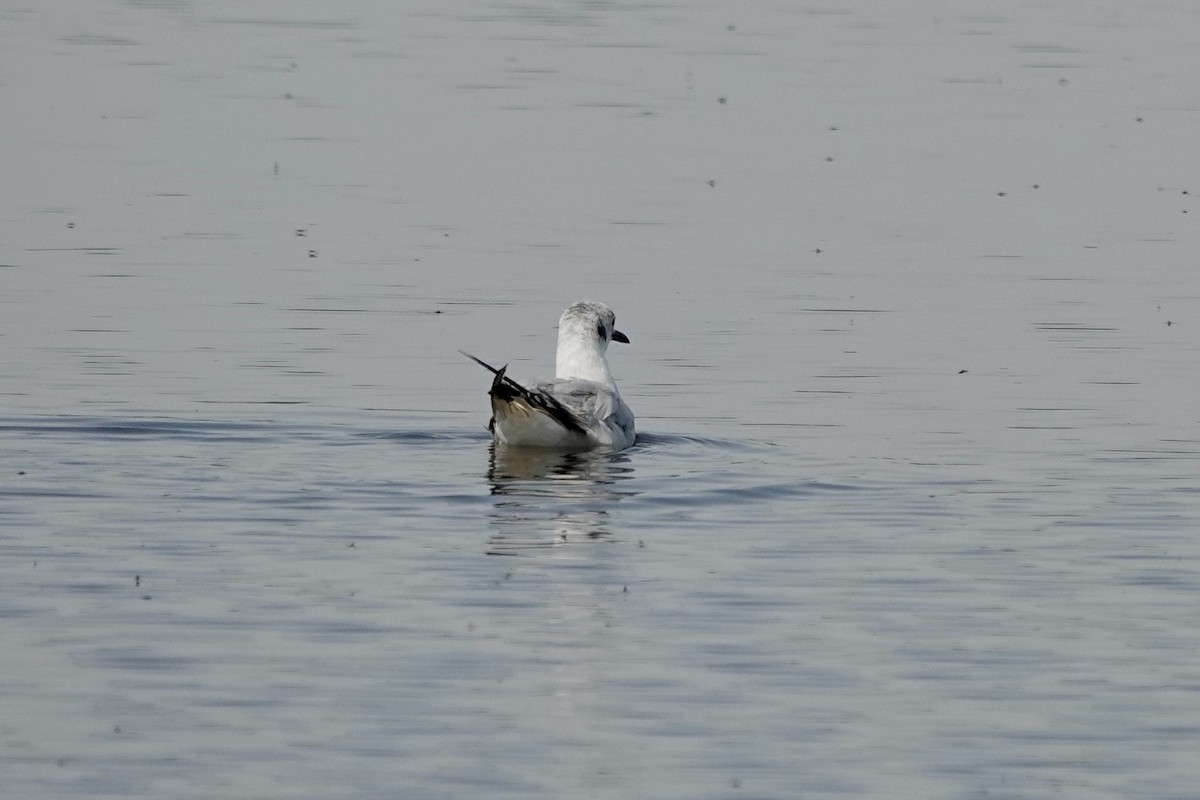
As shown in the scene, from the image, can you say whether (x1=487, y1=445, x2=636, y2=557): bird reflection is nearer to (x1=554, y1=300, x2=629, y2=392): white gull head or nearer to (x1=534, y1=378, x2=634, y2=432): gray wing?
(x1=534, y1=378, x2=634, y2=432): gray wing

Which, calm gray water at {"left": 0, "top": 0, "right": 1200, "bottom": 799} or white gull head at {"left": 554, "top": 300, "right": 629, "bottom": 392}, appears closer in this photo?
calm gray water at {"left": 0, "top": 0, "right": 1200, "bottom": 799}

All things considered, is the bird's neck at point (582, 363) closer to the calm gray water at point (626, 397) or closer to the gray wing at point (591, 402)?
the calm gray water at point (626, 397)

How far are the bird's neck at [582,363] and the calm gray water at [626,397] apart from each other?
41cm

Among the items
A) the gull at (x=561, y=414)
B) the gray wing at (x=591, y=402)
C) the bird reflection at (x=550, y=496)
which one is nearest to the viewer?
the bird reflection at (x=550, y=496)

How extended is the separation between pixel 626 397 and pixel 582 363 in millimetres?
695

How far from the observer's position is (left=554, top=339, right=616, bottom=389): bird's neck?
1733cm

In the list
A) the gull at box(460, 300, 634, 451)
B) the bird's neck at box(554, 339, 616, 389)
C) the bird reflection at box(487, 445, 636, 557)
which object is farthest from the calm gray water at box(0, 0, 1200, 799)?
the bird's neck at box(554, 339, 616, 389)

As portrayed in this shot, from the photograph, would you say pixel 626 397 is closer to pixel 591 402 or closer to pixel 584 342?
pixel 584 342

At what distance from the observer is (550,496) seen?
14406 mm

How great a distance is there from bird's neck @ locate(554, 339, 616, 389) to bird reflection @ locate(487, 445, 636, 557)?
50.8 inches

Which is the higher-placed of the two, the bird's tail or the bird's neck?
the bird's neck

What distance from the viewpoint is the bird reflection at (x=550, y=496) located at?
12.9 meters

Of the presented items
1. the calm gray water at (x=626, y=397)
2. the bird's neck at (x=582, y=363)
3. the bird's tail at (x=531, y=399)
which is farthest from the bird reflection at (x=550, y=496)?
the bird's neck at (x=582, y=363)

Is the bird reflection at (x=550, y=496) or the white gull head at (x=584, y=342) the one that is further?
the white gull head at (x=584, y=342)
